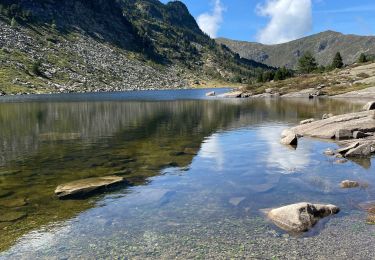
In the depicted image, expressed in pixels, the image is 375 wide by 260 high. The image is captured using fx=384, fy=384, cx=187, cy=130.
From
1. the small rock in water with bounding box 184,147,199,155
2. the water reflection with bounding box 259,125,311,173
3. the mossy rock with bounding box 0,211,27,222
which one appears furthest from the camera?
the small rock in water with bounding box 184,147,199,155

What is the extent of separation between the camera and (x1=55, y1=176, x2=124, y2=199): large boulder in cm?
2502

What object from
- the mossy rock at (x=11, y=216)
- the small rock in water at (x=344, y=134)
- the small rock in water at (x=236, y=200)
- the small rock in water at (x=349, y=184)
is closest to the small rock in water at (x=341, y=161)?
the small rock in water at (x=349, y=184)

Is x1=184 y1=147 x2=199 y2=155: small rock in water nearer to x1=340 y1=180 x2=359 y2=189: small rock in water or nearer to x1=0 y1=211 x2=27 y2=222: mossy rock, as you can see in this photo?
x1=340 y1=180 x2=359 y2=189: small rock in water

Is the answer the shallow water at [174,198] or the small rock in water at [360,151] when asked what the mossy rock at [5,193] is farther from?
the small rock in water at [360,151]

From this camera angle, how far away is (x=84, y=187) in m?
25.7

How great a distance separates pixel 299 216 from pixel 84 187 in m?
14.1

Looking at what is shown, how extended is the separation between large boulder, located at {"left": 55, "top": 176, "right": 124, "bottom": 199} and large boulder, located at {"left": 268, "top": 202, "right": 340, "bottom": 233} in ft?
39.2

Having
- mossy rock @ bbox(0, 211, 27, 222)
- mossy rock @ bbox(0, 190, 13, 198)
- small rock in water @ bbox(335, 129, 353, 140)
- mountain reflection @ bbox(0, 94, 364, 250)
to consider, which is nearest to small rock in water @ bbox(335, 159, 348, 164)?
mountain reflection @ bbox(0, 94, 364, 250)

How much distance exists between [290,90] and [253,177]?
127315 mm

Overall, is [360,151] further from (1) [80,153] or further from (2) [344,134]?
(1) [80,153]

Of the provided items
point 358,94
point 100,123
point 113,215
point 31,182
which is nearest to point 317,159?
point 113,215

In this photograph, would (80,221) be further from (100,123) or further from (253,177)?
(100,123)

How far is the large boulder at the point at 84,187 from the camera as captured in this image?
25016 millimetres

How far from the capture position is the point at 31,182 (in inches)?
1146
